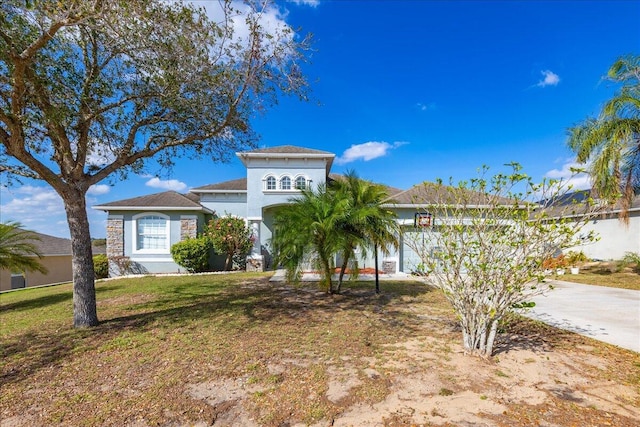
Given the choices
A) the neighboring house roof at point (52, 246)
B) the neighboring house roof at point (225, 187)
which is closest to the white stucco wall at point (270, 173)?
the neighboring house roof at point (225, 187)

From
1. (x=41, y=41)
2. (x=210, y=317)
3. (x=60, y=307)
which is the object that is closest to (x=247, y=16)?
(x=41, y=41)

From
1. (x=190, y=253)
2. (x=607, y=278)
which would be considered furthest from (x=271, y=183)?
(x=607, y=278)

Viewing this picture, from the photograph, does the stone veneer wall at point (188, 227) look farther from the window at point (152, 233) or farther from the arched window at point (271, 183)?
the arched window at point (271, 183)

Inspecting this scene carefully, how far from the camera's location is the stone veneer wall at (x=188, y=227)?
16234 mm

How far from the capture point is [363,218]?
25.7ft

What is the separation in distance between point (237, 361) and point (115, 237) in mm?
15234

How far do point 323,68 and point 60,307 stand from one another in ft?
33.3

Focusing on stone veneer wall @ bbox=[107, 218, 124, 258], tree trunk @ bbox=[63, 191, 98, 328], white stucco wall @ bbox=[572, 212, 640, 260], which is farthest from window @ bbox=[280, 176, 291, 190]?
white stucco wall @ bbox=[572, 212, 640, 260]

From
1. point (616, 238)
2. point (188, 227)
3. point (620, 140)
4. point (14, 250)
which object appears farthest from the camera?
point (188, 227)

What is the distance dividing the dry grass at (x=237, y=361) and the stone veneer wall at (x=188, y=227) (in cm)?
809

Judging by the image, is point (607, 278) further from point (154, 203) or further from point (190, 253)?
point (154, 203)

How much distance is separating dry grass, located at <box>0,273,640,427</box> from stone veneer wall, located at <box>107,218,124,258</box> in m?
8.04

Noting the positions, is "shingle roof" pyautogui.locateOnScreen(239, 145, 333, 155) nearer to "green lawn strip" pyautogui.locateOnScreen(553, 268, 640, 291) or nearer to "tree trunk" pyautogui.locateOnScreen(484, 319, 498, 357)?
"green lawn strip" pyautogui.locateOnScreen(553, 268, 640, 291)

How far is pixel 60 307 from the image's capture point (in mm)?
8508
